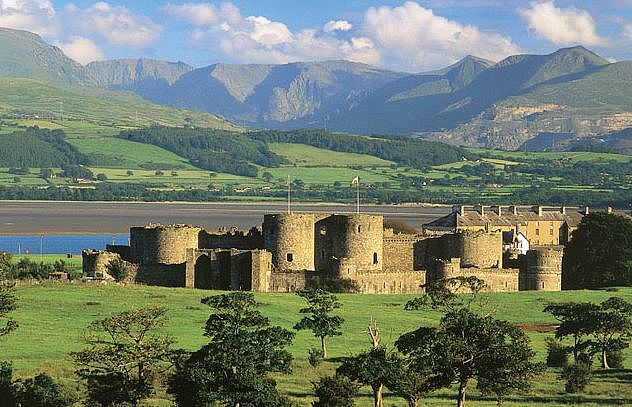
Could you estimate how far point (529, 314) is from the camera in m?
67.3

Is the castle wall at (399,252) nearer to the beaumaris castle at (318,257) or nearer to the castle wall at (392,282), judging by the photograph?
the beaumaris castle at (318,257)

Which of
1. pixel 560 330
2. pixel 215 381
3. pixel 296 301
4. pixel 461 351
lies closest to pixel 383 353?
pixel 461 351

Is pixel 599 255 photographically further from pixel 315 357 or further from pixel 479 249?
pixel 315 357

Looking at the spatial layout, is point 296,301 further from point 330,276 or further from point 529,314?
point 529,314

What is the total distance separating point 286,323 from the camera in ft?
197

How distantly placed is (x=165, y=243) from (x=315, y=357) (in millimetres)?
28458

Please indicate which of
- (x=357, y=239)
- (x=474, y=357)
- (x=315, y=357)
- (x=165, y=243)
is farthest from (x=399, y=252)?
(x=474, y=357)

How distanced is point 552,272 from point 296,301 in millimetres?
20871

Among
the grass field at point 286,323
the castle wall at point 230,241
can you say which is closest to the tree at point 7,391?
the grass field at point 286,323

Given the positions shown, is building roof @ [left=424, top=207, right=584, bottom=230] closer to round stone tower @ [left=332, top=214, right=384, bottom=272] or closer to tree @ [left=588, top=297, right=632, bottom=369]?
round stone tower @ [left=332, top=214, right=384, bottom=272]

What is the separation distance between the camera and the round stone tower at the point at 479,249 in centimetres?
7919

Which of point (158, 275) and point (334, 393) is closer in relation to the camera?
point (334, 393)

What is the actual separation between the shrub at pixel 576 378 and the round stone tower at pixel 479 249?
102ft

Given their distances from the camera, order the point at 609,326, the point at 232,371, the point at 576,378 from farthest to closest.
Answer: the point at 609,326, the point at 576,378, the point at 232,371
